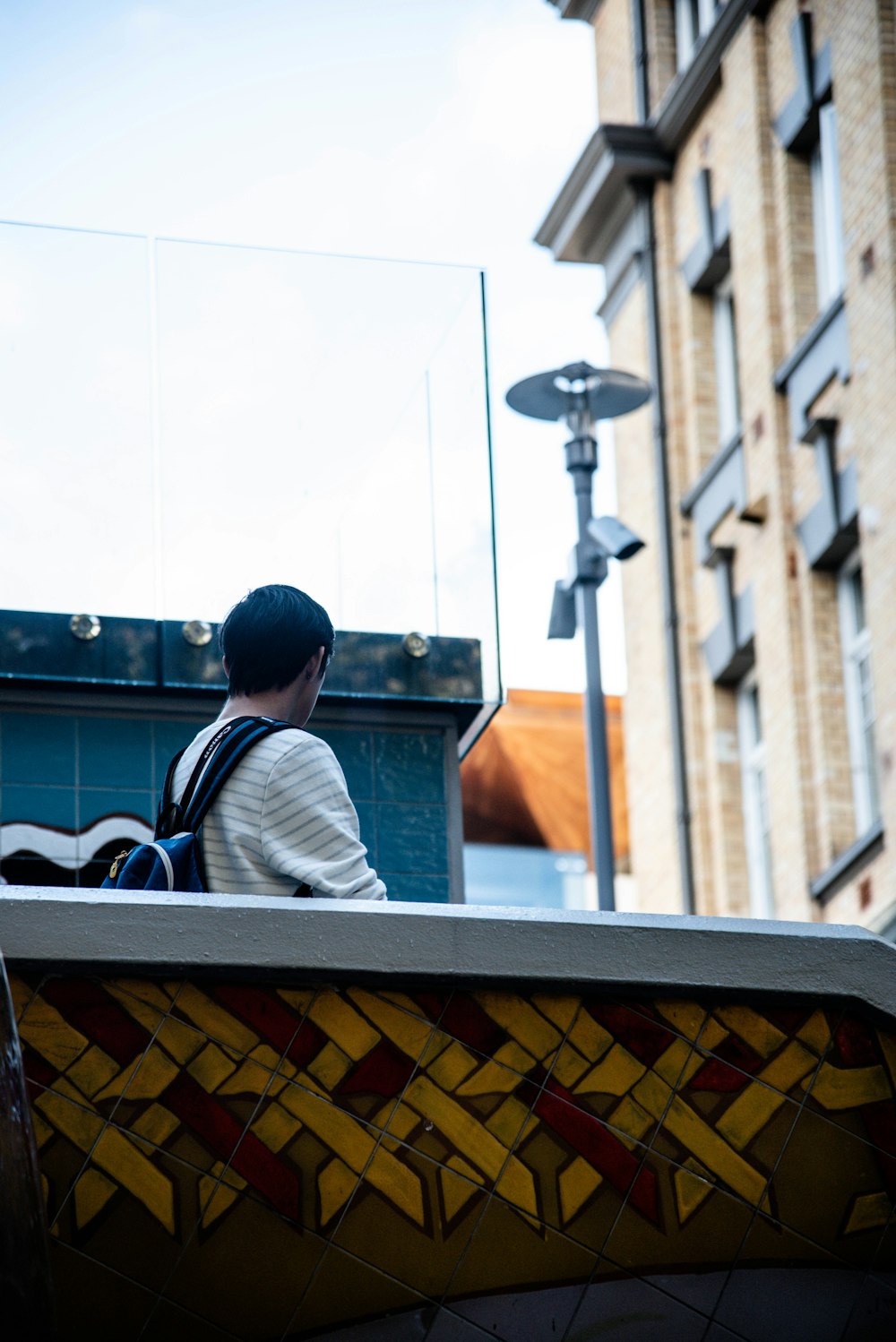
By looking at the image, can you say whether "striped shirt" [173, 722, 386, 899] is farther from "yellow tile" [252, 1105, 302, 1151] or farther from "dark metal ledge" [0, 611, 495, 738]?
"dark metal ledge" [0, 611, 495, 738]

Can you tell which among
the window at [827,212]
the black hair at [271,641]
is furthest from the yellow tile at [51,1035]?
the window at [827,212]

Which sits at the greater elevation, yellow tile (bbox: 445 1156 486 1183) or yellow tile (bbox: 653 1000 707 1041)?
yellow tile (bbox: 653 1000 707 1041)

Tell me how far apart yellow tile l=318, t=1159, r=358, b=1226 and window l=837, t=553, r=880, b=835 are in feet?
50.1

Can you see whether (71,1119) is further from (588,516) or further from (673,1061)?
(588,516)

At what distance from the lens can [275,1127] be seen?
4.38m

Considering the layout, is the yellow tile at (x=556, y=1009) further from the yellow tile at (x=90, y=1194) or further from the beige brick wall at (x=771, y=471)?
the beige brick wall at (x=771, y=471)

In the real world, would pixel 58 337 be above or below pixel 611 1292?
above

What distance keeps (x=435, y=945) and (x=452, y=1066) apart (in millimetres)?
251

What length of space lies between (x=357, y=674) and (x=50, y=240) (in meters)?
1.81

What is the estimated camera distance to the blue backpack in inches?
180

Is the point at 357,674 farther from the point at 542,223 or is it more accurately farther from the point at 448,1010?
the point at 542,223

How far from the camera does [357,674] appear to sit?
7203 millimetres

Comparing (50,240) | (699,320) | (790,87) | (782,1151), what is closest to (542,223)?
(699,320)

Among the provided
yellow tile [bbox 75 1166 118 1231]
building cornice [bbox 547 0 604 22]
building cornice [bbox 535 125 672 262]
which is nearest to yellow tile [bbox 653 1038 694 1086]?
yellow tile [bbox 75 1166 118 1231]
